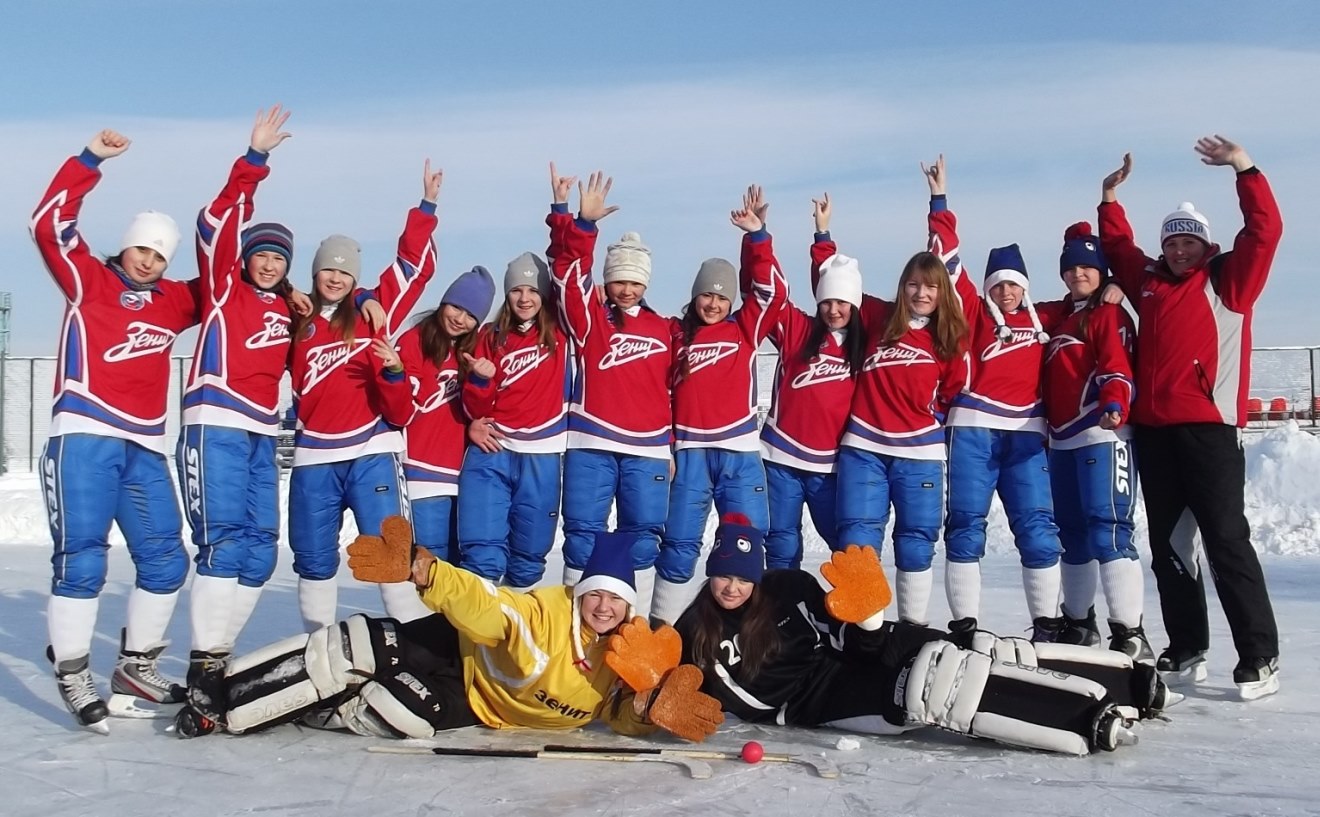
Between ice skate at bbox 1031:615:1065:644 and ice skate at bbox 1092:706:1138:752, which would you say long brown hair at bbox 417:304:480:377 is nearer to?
ice skate at bbox 1031:615:1065:644

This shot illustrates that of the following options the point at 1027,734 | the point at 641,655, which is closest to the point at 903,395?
the point at 1027,734

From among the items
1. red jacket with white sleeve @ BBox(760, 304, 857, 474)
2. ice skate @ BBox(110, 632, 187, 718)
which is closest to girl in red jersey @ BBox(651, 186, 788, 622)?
red jacket with white sleeve @ BBox(760, 304, 857, 474)

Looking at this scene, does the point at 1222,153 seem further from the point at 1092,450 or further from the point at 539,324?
the point at 539,324

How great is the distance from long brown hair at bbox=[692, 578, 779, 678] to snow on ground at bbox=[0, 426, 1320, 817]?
0.84 ft

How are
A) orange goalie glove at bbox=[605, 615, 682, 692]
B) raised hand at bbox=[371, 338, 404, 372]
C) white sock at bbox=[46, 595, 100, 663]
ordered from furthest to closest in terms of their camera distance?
raised hand at bbox=[371, 338, 404, 372]
white sock at bbox=[46, 595, 100, 663]
orange goalie glove at bbox=[605, 615, 682, 692]

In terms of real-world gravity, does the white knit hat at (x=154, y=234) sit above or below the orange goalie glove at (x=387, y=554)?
above

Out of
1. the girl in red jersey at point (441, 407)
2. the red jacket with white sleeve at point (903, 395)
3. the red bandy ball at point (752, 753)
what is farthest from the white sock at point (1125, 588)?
the girl in red jersey at point (441, 407)

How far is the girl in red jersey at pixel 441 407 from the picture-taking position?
5070mm

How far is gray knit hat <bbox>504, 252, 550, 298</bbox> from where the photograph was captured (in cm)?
511

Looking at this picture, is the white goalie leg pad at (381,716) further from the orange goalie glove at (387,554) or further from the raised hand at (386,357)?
the raised hand at (386,357)

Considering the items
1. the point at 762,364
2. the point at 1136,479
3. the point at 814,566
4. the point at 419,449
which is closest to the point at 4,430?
the point at 762,364

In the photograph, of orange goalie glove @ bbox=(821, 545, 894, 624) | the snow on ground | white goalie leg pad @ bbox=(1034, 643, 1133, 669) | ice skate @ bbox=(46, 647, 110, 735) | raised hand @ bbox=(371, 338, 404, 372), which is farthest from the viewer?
raised hand @ bbox=(371, 338, 404, 372)

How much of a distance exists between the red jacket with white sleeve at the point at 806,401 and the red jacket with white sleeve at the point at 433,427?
4.76 ft

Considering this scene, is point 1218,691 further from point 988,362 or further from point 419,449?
point 419,449
